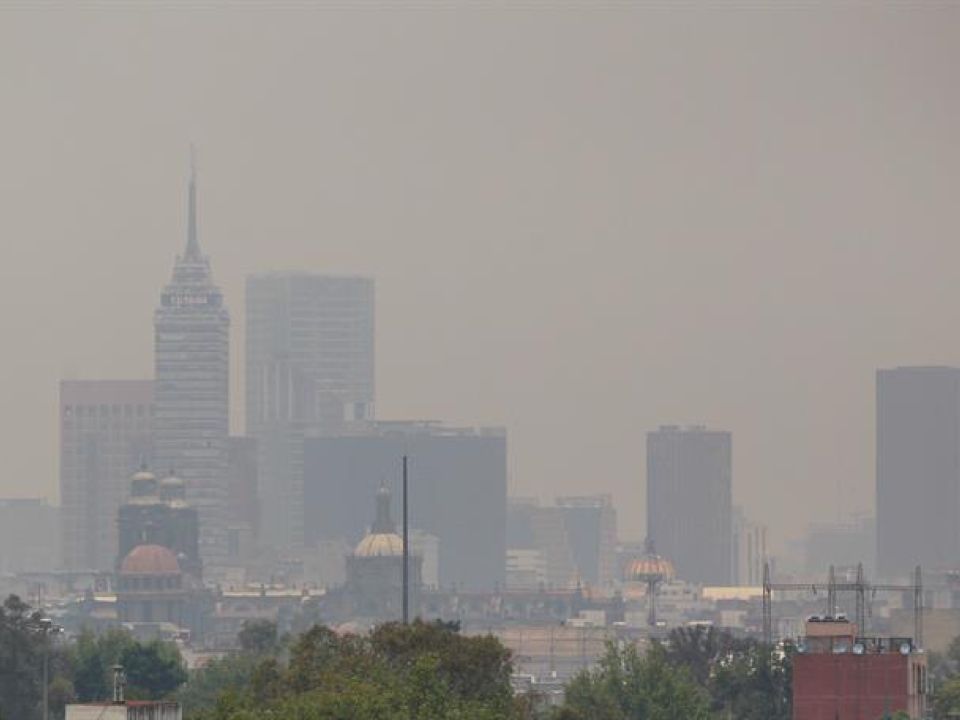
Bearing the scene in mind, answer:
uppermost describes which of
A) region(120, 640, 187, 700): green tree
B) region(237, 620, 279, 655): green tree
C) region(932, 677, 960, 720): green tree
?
region(237, 620, 279, 655): green tree

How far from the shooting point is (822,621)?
422 ft

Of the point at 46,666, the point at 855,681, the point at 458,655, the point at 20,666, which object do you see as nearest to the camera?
the point at 458,655

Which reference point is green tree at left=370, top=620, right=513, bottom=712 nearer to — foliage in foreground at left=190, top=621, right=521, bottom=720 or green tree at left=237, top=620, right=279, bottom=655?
foliage in foreground at left=190, top=621, right=521, bottom=720

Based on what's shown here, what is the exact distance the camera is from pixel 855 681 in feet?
395

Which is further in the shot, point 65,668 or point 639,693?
point 65,668

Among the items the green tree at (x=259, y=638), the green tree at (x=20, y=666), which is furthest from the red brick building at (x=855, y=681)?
the green tree at (x=259, y=638)

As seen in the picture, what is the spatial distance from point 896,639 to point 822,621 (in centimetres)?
453

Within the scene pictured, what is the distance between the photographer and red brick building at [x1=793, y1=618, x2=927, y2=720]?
120 meters

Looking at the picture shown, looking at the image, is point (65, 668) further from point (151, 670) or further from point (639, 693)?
→ point (639, 693)

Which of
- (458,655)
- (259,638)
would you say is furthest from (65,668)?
(458,655)

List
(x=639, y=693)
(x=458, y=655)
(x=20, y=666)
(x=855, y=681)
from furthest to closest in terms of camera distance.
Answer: (x=20, y=666) < (x=855, y=681) < (x=639, y=693) < (x=458, y=655)

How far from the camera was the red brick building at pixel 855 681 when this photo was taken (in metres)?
120

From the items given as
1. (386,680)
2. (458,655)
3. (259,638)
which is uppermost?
(259,638)

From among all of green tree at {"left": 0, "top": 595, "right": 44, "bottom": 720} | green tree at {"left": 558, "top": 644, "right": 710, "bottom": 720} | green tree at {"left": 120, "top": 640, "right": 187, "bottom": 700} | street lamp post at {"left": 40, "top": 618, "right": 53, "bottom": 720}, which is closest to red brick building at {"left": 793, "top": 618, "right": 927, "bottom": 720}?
green tree at {"left": 558, "top": 644, "right": 710, "bottom": 720}
